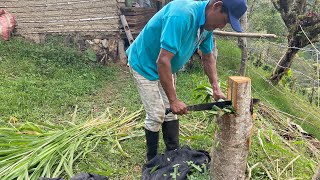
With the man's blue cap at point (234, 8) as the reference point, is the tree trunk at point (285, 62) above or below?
below

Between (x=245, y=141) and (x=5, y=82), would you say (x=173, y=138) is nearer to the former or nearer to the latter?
(x=245, y=141)

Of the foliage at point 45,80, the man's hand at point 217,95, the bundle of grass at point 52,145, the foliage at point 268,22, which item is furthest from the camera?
the foliage at point 268,22

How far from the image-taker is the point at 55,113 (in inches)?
175

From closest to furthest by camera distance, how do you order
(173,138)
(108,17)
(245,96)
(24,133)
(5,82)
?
1. (245,96)
2. (173,138)
3. (24,133)
4. (5,82)
5. (108,17)

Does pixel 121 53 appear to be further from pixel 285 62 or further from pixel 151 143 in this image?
pixel 151 143

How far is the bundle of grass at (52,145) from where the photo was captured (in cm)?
284

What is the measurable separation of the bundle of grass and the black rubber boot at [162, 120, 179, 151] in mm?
497

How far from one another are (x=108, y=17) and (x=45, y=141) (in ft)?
14.4

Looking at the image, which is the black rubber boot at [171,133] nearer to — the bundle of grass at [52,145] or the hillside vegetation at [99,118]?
the hillside vegetation at [99,118]

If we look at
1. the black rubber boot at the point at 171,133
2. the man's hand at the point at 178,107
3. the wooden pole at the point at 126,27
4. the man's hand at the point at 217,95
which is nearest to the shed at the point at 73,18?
the wooden pole at the point at 126,27

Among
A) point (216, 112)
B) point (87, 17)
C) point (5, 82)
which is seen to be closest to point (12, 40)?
point (87, 17)

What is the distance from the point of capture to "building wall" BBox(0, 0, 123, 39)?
23.2 feet

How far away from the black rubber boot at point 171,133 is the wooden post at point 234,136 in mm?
669

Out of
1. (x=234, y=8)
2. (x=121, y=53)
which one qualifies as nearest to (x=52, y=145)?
(x=234, y=8)
